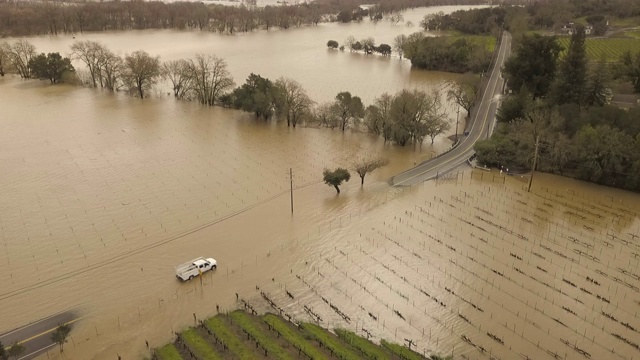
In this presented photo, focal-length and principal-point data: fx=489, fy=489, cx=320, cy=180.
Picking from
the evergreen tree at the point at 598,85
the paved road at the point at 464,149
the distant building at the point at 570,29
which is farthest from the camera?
the distant building at the point at 570,29

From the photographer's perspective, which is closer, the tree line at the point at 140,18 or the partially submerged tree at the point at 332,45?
the partially submerged tree at the point at 332,45

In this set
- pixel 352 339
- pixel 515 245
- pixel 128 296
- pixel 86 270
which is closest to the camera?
pixel 352 339

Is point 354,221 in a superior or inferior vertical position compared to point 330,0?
inferior

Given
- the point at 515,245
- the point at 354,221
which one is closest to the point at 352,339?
the point at 354,221

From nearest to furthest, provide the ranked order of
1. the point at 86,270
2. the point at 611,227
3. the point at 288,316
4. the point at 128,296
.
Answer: the point at 288,316 → the point at 128,296 → the point at 86,270 → the point at 611,227

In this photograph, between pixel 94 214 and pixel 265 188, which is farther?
pixel 265 188

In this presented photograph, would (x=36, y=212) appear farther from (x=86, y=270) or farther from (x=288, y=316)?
(x=288, y=316)

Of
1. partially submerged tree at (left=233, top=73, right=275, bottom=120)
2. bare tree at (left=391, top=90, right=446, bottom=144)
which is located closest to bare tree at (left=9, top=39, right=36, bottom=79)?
partially submerged tree at (left=233, top=73, right=275, bottom=120)

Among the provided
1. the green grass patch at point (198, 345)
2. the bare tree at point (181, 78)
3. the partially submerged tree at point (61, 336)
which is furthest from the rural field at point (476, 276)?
the bare tree at point (181, 78)

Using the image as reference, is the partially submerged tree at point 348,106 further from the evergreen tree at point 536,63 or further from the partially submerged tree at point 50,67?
the partially submerged tree at point 50,67
